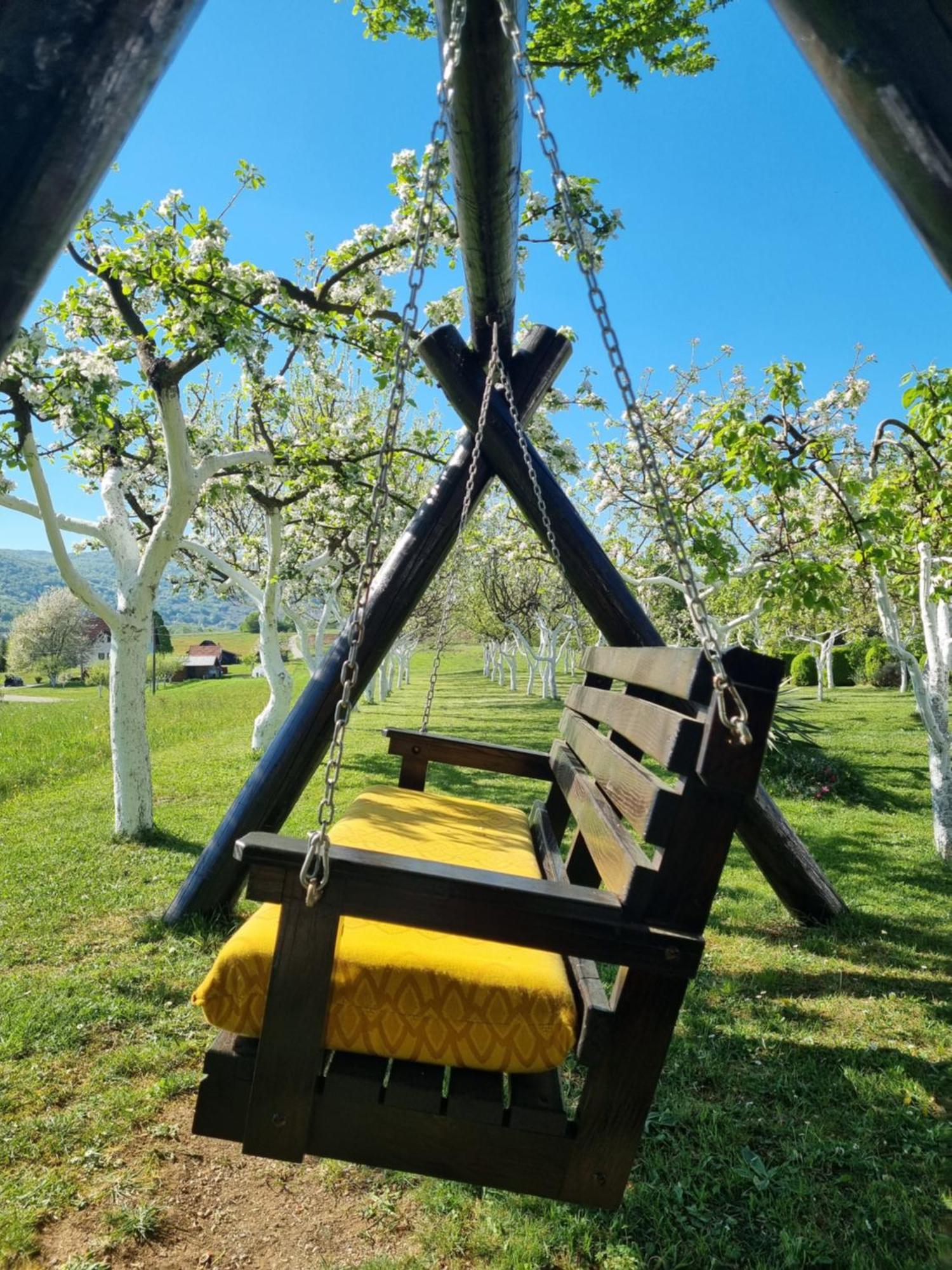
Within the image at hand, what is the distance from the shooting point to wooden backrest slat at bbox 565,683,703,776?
4.74ft

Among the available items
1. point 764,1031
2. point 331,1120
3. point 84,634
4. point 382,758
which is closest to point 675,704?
point 331,1120

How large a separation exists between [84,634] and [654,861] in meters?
89.9

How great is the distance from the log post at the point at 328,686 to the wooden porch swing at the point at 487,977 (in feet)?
7.58

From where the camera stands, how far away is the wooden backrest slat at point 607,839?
1.50 metres

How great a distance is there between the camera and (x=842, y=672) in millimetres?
38938

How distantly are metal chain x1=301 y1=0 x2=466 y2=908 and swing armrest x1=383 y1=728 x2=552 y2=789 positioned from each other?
182cm

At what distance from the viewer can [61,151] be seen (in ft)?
2.35

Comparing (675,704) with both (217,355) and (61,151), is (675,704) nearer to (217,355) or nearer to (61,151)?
(61,151)

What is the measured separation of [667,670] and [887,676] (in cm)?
3985

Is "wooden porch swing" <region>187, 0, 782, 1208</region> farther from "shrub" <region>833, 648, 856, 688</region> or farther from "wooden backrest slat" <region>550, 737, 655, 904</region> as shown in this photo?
"shrub" <region>833, 648, 856, 688</region>

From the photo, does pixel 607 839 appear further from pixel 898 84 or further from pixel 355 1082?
pixel 898 84

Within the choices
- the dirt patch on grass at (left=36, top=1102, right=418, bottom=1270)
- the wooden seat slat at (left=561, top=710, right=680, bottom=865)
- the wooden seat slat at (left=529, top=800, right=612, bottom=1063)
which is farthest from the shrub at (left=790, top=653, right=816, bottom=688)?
the wooden seat slat at (left=529, top=800, right=612, bottom=1063)

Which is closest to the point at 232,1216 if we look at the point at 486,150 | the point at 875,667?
the point at 486,150

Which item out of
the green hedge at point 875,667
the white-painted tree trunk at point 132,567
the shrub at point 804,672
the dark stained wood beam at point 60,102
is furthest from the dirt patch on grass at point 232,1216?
the shrub at point 804,672
